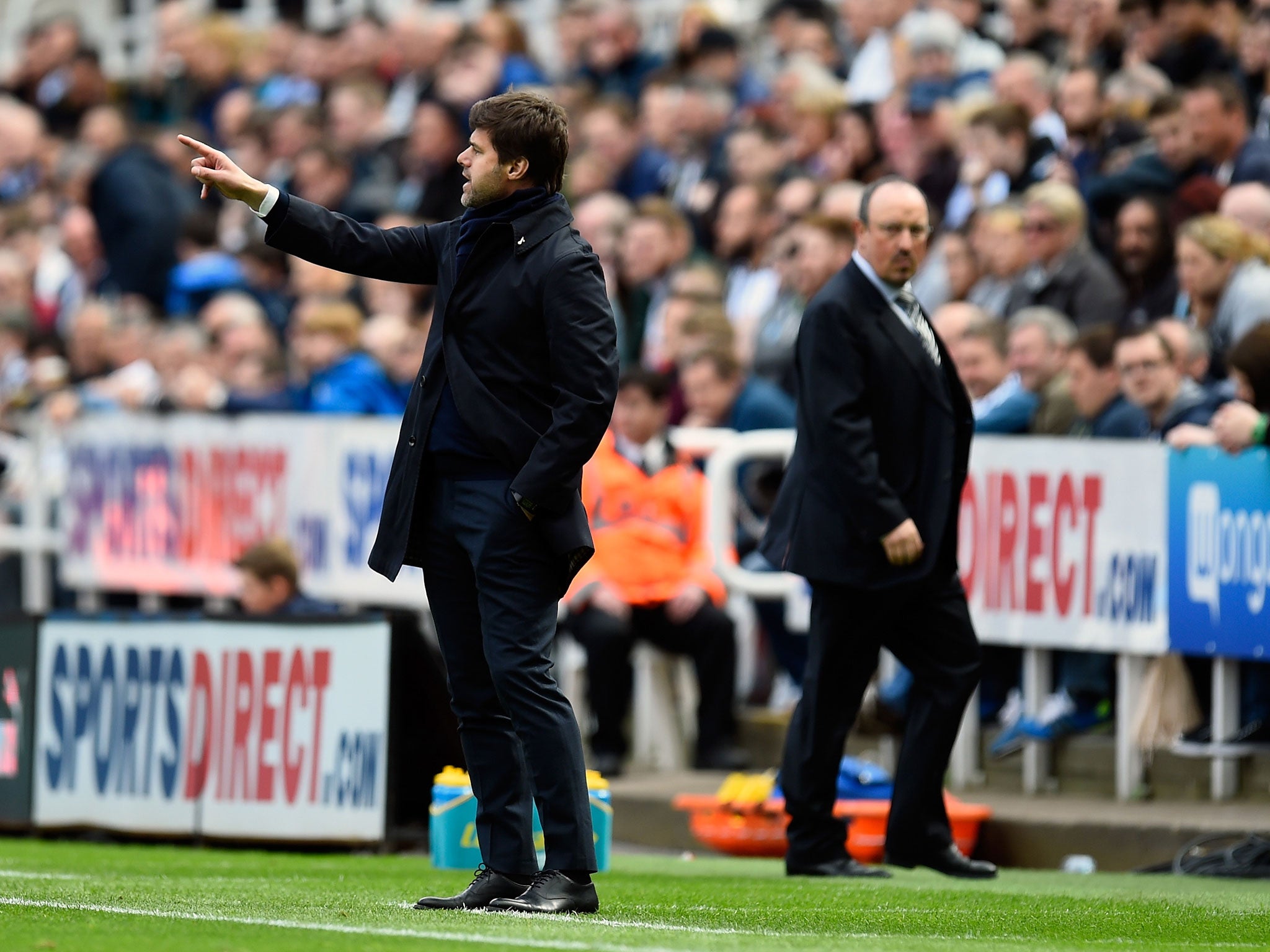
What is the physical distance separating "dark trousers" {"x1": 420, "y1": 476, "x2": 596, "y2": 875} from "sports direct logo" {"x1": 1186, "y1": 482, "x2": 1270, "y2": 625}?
12.9 feet

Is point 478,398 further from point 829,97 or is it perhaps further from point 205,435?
point 829,97

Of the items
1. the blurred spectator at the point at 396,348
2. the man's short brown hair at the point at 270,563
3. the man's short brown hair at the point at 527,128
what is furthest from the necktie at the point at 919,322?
the blurred spectator at the point at 396,348

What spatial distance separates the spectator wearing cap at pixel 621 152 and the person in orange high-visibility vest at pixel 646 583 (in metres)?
4.55

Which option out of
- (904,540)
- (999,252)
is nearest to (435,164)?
(999,252)

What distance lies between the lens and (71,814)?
1124 cm

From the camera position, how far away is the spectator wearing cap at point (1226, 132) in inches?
469

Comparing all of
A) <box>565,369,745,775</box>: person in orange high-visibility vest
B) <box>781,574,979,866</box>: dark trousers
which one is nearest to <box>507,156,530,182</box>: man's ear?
<box>781,574,979,866</box>: dark trousers

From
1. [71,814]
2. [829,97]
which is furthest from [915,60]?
[71,814]

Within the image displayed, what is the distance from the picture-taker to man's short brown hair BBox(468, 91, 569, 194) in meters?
7.02

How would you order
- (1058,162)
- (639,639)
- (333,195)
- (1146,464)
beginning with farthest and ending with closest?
(333,195) → (1058,162) → (639,639) → (1146,464)

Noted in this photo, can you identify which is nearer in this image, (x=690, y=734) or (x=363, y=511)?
(x=690, y=734)

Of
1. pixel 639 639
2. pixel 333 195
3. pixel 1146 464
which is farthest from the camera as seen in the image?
pixel 333 195

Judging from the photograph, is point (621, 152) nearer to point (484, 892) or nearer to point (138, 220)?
point (138, 220)

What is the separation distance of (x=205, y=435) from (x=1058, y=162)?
5.18 meters
